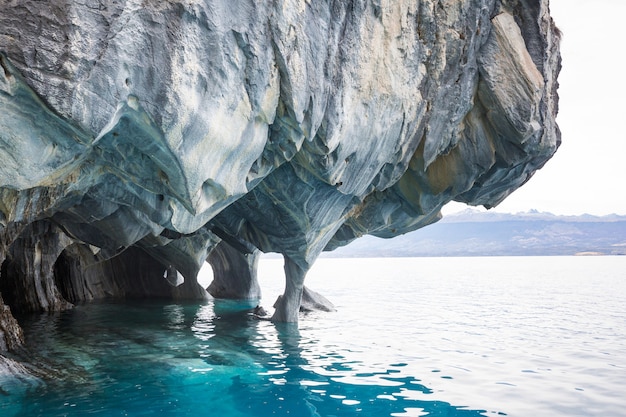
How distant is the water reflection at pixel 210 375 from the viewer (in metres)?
8.95

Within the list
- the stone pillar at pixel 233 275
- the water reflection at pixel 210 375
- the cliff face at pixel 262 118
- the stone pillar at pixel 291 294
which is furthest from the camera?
the stone pillar at pixel 233 275

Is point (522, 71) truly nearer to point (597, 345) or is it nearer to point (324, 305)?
point (597, 345)

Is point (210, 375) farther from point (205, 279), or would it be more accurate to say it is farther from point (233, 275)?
point (205, 279)

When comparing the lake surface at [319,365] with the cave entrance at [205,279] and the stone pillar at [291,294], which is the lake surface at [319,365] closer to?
the stone pillar at [291,294]

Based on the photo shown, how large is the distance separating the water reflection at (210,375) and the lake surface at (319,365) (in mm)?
31

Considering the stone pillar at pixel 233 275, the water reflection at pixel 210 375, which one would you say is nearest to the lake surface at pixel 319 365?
the water reflection at pixel 210 375

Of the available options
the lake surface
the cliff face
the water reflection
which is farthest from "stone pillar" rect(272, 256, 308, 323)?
the water reflection

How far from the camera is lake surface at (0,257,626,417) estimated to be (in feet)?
30.0

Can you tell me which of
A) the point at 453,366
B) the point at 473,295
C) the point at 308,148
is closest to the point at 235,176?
the point at 308,148

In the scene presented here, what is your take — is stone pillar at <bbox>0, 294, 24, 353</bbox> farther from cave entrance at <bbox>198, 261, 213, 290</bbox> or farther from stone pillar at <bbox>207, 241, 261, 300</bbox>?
cave entrance at <bbox>198, 261, 213, 290</bbox>

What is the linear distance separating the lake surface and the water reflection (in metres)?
0.03

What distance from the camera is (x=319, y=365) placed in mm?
12203

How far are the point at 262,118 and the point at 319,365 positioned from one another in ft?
18.8

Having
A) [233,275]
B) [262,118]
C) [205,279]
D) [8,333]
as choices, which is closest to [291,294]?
[8,333]
